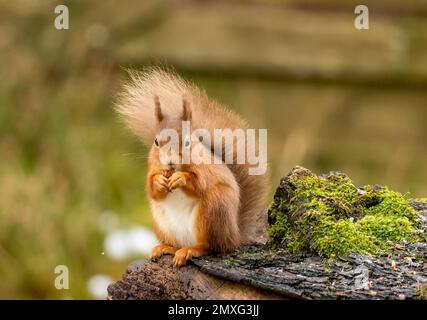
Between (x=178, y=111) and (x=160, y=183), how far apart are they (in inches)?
7.2

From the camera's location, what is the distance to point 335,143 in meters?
4.20

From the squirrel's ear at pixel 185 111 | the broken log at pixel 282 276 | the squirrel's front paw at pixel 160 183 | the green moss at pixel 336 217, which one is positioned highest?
the squirrel's ear at pixel 185 111

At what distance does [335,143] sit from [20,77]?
1.50 m

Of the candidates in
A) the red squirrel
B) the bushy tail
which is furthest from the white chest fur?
the bushy tail

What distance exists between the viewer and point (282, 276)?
164 centimetres

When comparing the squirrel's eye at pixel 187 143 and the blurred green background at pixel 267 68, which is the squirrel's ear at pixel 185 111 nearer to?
the squirrel's eye at pixel 187 143

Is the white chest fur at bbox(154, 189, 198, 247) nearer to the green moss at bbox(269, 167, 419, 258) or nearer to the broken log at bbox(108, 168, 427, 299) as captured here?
the broken log at bbox(108, 168, 427, 299)

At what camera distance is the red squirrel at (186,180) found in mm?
1766

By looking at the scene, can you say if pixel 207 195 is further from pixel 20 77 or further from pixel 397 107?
pixel 397 107

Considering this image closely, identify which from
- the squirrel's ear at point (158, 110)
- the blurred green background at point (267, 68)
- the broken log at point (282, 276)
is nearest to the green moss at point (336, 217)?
the broken log at point (282, 276)

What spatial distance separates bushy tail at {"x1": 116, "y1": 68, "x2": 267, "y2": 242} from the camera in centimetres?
190

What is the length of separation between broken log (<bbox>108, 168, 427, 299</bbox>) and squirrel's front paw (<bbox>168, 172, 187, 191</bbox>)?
151mm

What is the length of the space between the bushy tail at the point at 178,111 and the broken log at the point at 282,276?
163 millimetres
